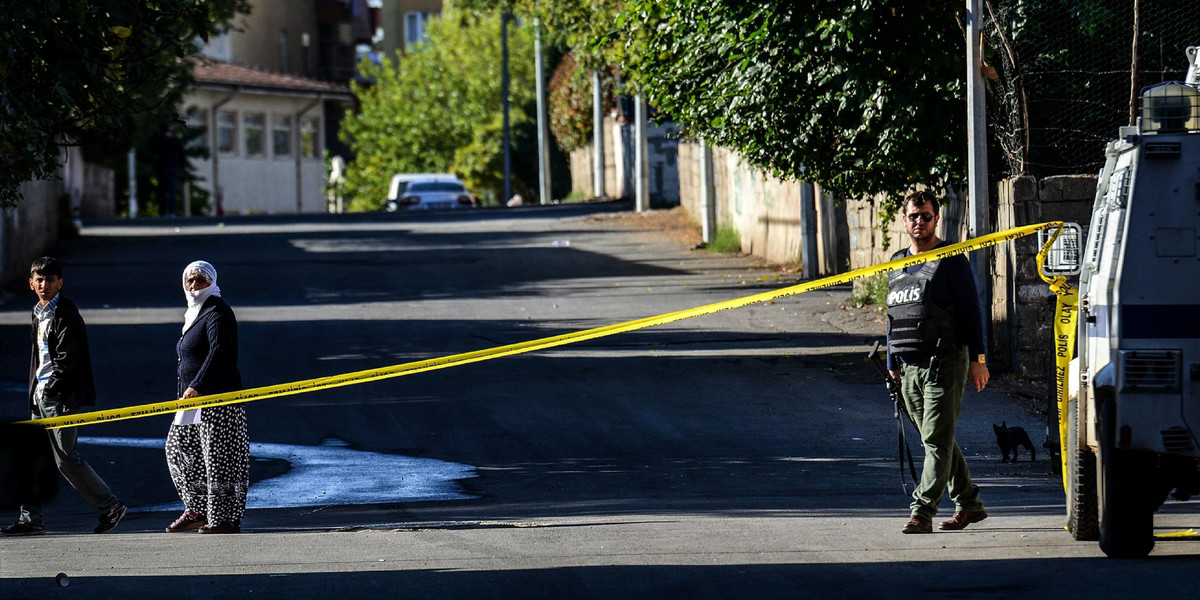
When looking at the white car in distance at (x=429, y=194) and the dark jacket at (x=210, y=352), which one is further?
the white car in distance at (x=429, y=194)

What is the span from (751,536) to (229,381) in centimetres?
323

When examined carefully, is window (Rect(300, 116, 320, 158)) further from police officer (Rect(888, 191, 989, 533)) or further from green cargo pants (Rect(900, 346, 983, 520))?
green cargo pants (Rect(900, 346, 983, 520))

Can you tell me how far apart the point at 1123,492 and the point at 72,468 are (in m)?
5.91

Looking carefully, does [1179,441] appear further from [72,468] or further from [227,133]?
[227,133]

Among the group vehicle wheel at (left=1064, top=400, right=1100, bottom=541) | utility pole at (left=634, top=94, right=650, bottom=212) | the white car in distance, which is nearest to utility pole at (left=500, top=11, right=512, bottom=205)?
the white car in distance

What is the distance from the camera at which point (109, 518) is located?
31.2ft

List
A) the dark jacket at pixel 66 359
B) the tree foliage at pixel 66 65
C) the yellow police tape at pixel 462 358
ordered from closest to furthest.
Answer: the yellow police tape at pixel 462 358
the dark jacket at pixel 66 359
the tree foliage at pixel 66 65

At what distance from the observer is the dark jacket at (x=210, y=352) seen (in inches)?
369

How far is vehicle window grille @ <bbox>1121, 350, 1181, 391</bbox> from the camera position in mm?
7309

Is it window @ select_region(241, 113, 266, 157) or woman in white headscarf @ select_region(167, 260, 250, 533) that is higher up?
window @ select_region(241, 113, 266, 157)

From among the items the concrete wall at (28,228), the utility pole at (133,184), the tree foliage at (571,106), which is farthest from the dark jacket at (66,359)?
the utility pole at (133,184)

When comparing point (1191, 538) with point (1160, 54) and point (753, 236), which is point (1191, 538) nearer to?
point (1160, 54)

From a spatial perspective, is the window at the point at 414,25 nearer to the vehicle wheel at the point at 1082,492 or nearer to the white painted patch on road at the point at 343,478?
the white painted patch on road at the point at 343,478

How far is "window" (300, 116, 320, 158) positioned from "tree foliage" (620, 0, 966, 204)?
4835cm
